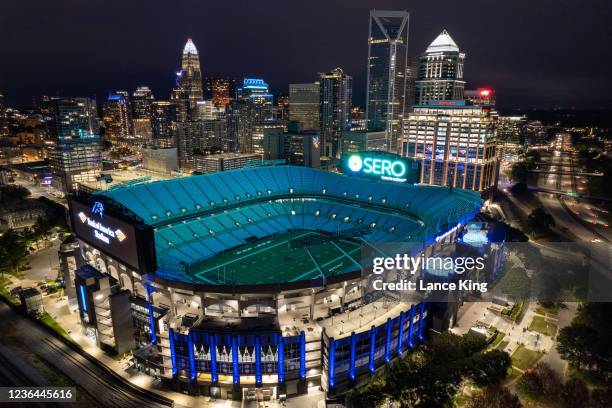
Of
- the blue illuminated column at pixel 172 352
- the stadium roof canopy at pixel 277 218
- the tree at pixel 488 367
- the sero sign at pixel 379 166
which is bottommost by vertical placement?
the tree at pixel 488 367

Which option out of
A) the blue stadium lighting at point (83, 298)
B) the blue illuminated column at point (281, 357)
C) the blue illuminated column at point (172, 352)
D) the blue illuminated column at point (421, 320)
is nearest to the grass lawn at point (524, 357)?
the blue illuminated column at point (421, 320)

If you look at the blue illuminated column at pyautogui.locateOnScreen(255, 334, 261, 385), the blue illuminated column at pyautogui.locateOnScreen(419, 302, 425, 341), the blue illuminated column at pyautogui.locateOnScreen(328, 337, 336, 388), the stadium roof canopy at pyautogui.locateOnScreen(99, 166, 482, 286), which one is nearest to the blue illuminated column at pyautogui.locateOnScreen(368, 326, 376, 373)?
the blue illuminated column at pyautogui.locateOnScreen(328, 337, 336, 388)

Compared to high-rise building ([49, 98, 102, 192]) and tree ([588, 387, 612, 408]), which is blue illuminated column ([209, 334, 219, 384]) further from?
high-rise building ([49, 98, 102, 192])

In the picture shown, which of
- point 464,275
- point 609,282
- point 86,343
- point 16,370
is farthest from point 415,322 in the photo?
point 16,370

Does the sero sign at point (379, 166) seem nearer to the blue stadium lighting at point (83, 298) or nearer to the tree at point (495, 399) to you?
the tree at point (495, 399)

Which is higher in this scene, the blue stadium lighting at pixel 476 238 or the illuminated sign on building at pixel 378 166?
the illuminated sign on building at pixel 378 166

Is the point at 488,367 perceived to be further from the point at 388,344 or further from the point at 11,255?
the point at 11,255

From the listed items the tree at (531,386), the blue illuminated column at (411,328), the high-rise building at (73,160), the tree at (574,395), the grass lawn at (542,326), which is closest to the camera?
the tree at (574,395)
